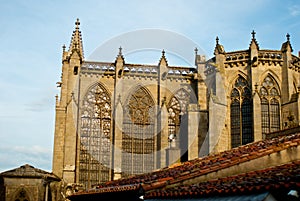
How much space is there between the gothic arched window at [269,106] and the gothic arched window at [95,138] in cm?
1135

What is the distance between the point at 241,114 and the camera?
116ft

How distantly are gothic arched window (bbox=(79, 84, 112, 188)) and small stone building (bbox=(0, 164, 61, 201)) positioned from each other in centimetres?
548

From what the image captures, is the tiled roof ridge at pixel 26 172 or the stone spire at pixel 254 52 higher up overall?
the stone spire at pixel 254 52

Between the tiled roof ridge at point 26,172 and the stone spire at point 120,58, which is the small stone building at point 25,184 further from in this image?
the stone spire at point 120,58

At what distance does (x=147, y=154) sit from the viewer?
3672 cm

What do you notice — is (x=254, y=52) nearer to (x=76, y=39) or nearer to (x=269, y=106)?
(x=269, y=106)

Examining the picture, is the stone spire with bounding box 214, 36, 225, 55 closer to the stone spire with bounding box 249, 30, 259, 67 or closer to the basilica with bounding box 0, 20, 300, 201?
the basilica with bounding box 0, 20, 300, 201

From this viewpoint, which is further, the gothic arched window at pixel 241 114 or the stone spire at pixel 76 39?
the stone spire at pixel 76 39

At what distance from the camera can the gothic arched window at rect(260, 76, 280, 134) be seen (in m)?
34.4

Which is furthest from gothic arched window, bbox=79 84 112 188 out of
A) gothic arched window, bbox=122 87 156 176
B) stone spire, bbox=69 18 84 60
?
stone spire, bbox=69 18 84 60

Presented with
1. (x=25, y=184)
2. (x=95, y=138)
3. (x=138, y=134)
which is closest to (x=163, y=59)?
(x=138, y=134)

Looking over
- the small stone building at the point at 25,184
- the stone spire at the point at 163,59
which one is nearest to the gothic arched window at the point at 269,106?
the stone spire at the point at 163,59

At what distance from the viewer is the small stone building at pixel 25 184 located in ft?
94.7

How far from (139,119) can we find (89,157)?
16.0 feet
